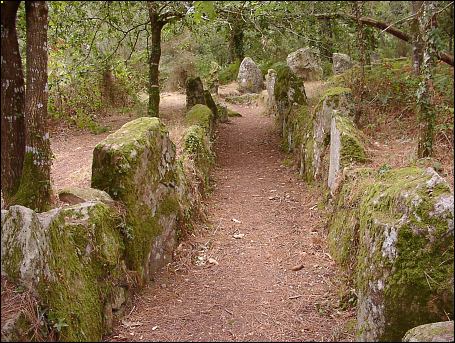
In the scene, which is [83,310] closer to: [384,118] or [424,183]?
[424,183]

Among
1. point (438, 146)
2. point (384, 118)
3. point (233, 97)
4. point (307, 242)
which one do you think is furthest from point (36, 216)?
point (233, 97)

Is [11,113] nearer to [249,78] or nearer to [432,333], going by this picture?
[432,333]

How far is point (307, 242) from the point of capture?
749cm

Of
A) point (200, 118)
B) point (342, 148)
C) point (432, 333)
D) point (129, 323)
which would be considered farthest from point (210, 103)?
point (432, 333)

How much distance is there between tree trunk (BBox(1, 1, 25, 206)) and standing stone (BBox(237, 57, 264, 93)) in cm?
1681

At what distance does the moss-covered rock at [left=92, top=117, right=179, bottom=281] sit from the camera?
19.0 ft

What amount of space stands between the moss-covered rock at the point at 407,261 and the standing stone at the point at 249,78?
17.0 m

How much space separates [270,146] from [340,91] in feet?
14.9

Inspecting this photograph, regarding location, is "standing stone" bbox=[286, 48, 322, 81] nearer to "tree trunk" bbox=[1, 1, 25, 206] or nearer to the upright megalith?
the upright megalith

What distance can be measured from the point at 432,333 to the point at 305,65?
1715cm

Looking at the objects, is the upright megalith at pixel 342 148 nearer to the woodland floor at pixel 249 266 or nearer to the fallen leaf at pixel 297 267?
the woodland floor at pixel 249 266

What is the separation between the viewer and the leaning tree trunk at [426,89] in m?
6.32

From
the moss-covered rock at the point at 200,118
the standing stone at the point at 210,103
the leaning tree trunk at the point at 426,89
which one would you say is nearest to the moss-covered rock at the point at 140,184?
the leaning tree trunk at the point at 426,89

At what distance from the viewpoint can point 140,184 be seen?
6094 mm
